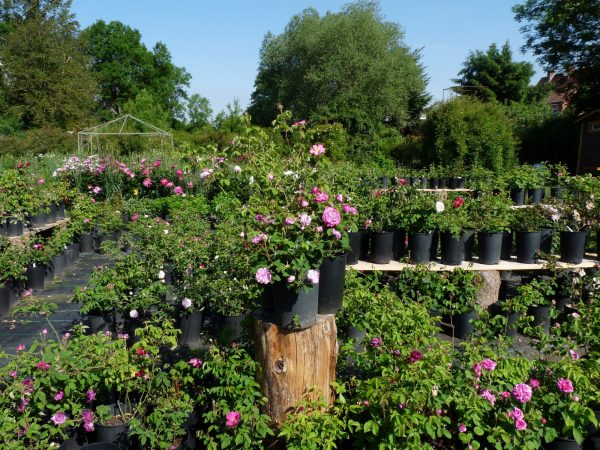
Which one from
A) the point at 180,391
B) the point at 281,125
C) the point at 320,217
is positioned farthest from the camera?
the point at 281,125

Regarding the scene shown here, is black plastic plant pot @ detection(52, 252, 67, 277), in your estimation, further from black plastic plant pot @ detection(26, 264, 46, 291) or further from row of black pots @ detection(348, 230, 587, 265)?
row of black pots @ detection(348, 230, 587, 265)

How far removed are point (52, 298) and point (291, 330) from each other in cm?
386

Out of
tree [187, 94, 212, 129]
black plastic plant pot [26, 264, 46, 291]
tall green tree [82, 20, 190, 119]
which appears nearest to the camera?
black plastic plant pot [26, 264, 46, 291]

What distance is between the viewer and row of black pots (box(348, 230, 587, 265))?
4379 mm

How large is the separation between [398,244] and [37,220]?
5212mm

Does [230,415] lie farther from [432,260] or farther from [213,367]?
[432,260]

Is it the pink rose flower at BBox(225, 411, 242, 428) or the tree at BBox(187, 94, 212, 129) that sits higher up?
the tree at BBox(187, 94, 212, 129)

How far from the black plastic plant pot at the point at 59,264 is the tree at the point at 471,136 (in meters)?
8.61

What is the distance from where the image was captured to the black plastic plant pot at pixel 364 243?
14.7ft

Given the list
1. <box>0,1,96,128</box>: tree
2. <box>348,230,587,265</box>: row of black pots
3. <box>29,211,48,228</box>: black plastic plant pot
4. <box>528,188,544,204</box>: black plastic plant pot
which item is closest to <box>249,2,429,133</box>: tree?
<box>0,1,96,128</box>: tree

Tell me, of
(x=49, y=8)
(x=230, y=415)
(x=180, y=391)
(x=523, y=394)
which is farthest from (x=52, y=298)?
(x=49, y=8)

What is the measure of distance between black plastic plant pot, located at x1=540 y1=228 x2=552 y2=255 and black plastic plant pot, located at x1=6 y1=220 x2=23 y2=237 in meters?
6.02

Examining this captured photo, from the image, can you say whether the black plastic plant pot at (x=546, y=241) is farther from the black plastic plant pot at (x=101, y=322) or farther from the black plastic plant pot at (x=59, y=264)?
the black plastic plant pot at (x=59, y=264)

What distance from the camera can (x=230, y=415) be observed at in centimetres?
215
